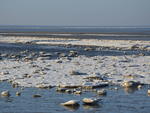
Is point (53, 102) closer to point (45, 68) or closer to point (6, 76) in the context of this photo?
point (6, 76)

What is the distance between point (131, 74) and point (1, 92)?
9319 mm

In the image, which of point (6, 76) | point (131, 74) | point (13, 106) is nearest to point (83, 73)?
point (131, 74)

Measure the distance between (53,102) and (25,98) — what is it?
1.69 metres

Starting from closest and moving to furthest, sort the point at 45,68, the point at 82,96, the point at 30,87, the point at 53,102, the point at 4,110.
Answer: the point at 4,110
the point at 53,102
the point at 82,96
the point at 30,87
the point at 45,68

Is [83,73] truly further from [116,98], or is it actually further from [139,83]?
[116,98]

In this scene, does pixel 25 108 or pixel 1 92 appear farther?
pixel 1 92

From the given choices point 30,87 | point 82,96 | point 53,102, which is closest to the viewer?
point 53,102

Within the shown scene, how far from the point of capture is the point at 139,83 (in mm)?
24969

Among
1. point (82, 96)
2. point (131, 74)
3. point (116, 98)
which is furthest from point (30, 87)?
point (131, 74)

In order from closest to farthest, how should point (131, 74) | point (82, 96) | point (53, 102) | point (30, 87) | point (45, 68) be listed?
point (53, 102), point (82, 96), point (30, 87), point (131, 74), point (45, 68)

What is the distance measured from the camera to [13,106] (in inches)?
755

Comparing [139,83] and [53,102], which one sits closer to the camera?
[53,102]

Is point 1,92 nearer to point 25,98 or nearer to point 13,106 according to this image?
point 25,98

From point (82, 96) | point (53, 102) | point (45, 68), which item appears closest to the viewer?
point (53, 102)
